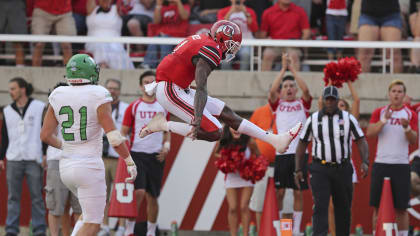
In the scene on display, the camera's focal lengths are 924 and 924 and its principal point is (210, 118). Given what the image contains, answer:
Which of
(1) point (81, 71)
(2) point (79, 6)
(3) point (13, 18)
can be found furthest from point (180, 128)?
(3) point (13, 18)

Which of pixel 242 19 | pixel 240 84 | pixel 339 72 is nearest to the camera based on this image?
pixel 339 72

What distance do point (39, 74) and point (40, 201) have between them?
7.76ft

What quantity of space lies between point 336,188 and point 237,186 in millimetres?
1637

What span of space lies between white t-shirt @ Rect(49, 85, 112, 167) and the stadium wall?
17.5 feet

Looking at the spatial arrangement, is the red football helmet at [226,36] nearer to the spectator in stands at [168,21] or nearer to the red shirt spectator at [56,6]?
the spectator in stands at [168,21]

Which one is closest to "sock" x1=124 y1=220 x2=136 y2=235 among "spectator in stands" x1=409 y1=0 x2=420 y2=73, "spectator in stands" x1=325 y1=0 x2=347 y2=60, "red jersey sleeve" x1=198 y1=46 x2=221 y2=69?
"red jersey sleeve" x1=198 y1=46 x2=221 y2=69

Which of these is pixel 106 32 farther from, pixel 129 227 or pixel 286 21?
pixel 129 227

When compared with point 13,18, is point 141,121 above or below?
below

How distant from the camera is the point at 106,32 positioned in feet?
50.6

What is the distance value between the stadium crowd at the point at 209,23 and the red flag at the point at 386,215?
2.70 metres

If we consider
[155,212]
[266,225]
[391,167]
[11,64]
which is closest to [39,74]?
[11,64]

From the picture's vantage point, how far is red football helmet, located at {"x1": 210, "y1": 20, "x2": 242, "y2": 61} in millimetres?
9656

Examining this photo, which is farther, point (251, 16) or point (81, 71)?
point (251, 16)

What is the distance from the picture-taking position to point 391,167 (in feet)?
42.4
